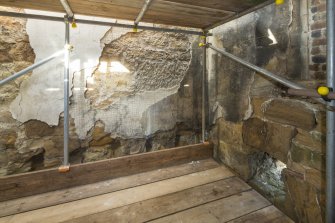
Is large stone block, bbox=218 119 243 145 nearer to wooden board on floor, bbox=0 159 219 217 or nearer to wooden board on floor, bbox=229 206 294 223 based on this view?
wooden board on floor, bbox=0 159 219 217

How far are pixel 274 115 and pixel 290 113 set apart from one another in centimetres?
13

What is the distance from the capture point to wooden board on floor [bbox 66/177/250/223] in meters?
1.24

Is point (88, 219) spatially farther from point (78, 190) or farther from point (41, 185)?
point (41, 185)

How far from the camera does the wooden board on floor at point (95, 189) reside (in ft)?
4.47

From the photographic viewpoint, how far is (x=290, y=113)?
1364 millimetres

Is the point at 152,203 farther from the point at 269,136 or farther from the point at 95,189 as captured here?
the point at 269,136

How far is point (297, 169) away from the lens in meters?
1.34

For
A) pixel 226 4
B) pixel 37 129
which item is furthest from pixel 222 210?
pixel 37 129

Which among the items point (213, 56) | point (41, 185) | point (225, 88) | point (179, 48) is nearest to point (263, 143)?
point (225, 88)

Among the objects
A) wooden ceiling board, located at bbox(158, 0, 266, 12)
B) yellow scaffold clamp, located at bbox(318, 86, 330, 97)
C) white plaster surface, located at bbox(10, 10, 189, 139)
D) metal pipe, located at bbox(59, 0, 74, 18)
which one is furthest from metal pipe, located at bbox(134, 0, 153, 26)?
yellow scaffold clamp, located at bbox(318, 86, 330, 97)

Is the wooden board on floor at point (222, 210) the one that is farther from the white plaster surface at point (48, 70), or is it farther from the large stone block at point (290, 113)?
the white plaster surface at point (48, 70)

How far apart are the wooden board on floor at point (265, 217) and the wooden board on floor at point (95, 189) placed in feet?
2.05

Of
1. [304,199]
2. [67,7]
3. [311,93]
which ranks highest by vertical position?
[67,7]

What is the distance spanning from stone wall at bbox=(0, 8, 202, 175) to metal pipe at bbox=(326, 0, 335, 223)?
1.39m
